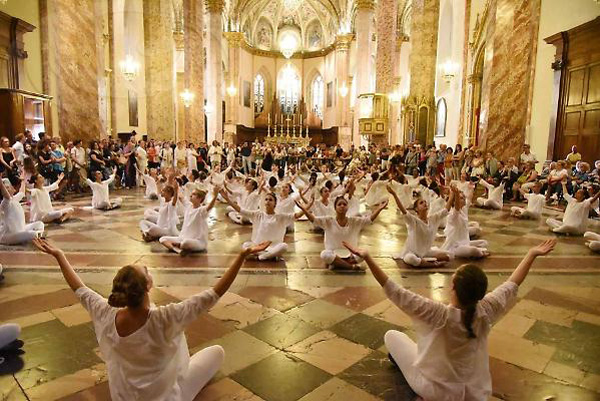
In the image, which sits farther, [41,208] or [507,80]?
[507,80]

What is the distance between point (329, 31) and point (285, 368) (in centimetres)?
4139

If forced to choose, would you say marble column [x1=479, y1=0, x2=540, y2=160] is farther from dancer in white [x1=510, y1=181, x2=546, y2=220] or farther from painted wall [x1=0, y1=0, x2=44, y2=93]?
painted wall [x1=0, y1=0, x2=44, y2=93]

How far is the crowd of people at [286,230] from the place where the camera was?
2.36 m

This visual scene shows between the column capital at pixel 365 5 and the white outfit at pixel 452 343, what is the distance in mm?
24677

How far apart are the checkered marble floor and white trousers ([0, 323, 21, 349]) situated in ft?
0.50

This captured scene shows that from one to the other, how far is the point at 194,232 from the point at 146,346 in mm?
4311

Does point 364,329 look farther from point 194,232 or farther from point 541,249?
point 194,232

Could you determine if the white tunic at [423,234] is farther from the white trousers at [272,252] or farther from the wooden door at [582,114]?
the wooden door at [582,114]

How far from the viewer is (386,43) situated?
18922mm

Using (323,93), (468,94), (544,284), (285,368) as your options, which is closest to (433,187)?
(544,284)

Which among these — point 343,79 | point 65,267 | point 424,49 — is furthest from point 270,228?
point 343,79

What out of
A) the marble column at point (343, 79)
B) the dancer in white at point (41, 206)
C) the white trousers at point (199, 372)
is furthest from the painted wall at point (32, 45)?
the marble column at point (343, 79)

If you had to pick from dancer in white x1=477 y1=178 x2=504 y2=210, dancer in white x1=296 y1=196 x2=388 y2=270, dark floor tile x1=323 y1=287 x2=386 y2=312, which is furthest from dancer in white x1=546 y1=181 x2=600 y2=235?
dark floor tile x1=323 y1=287 x2=386 y2=312

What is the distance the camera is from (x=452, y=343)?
2.48 metres
